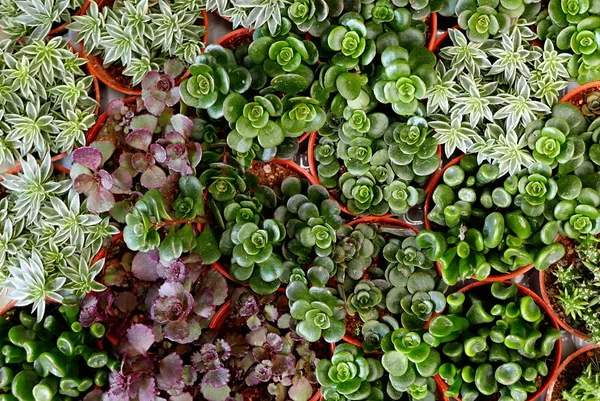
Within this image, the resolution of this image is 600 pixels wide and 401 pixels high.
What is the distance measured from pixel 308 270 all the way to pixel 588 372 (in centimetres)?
97

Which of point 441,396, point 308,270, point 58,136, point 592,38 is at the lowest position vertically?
point 441,396

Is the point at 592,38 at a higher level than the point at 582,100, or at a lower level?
higher

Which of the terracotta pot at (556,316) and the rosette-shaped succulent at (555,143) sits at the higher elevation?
the rosette-shaped succulent at (555,143)

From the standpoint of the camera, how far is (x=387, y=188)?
185cm

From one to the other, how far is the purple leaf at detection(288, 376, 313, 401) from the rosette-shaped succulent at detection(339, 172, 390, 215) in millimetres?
581

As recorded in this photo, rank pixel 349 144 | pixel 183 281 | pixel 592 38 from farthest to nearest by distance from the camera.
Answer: pixel 349 144 → pixel 592 38 → pixel 183 281

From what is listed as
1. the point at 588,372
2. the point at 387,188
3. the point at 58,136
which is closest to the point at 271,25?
the point at 387,188

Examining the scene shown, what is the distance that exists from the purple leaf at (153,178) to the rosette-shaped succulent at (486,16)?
1072mm

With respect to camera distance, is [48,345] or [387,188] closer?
[48,345]

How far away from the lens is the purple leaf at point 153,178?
65.6 inches

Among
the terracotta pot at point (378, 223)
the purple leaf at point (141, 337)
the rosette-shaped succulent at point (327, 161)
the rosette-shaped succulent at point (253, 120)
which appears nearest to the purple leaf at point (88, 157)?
the rosette-shaped succulent at point (253, 120)

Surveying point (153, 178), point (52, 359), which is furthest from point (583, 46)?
point (52, 359)

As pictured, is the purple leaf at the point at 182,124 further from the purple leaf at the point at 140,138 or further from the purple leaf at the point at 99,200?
the purple leaf at the point at 99,200

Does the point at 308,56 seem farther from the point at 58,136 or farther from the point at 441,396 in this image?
the point at 441,396
